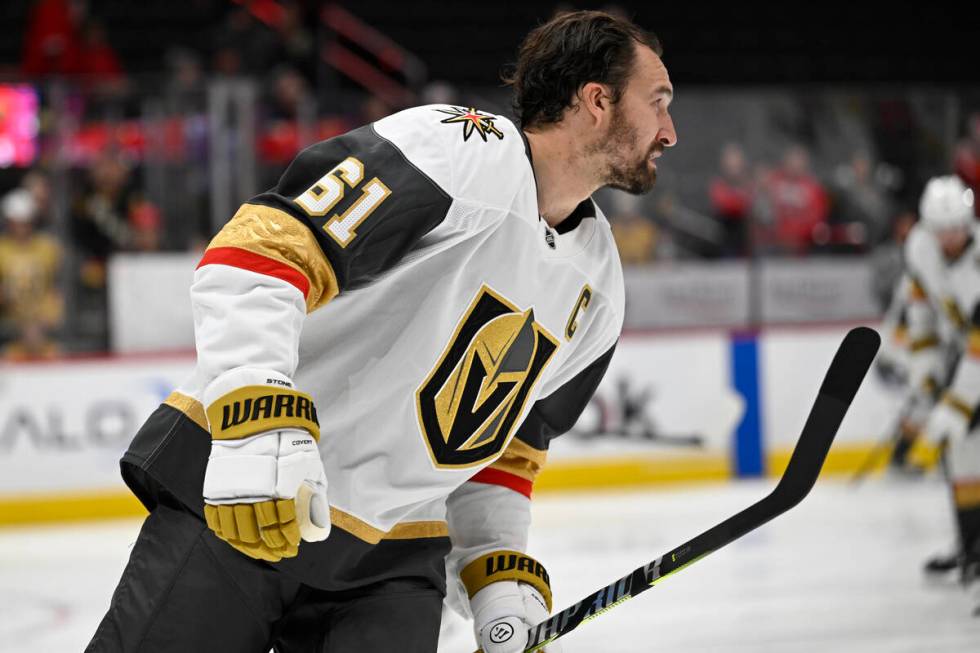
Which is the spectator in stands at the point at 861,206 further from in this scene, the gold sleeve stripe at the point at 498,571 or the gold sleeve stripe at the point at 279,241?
the gold sleeve stripe at the point at 279,241

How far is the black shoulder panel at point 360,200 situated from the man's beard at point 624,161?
274mm

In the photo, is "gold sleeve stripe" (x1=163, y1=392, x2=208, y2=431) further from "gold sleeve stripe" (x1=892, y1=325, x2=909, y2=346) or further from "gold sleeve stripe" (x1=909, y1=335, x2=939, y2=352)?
"gold sleeve stripe" (x1=892, y1=325, x2=909, y2=346)

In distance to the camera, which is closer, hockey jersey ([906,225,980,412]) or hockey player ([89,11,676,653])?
hockey player ([89,11,676,653])

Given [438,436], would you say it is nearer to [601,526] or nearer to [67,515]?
[601,526]

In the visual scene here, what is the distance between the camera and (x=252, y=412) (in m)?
1.31

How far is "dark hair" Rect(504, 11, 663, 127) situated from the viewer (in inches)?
64.5

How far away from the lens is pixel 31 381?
18.4ft

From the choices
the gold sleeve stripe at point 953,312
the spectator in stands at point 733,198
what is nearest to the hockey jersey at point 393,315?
the gold sleeve stripe at point 953,312

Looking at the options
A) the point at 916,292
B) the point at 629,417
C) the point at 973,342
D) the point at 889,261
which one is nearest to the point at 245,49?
the point at 629,417

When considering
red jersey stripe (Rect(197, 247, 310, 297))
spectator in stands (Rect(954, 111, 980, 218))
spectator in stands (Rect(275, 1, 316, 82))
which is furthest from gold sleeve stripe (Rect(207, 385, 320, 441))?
spectator in stands (Rect(275, 1, 316, 82))

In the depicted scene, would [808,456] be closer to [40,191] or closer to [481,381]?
[481,381]

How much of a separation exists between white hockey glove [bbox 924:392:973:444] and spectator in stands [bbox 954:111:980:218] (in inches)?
104

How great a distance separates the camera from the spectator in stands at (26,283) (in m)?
5.56

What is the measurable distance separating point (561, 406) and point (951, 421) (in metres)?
2.77
